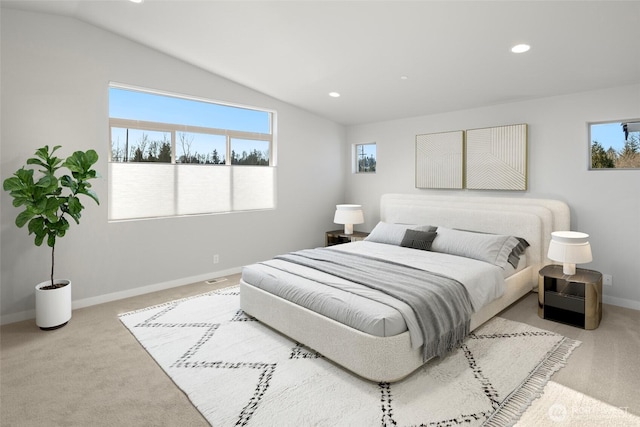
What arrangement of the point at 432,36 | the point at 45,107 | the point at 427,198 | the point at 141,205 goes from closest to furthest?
1. the point at 432,36
2. the point at 45,107
3. the point at 141,205
4. the point at 427,198

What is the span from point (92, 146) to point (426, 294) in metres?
3.72

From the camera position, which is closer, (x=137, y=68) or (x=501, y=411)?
(x=501, y=411)

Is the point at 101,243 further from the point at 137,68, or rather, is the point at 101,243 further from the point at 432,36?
the point at 432,36

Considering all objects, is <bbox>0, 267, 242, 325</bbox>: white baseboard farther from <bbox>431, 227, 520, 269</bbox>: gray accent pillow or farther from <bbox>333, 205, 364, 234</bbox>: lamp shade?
<bbox>431, 227, 520, 269</bbox>: gray accent pillow

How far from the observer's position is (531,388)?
7.70 ft

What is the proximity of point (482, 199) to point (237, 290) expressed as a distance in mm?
3294

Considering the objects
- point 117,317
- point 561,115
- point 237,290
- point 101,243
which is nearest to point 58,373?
point 117,317

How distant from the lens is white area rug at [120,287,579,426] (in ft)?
6.93

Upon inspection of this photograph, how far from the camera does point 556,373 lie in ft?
8.32

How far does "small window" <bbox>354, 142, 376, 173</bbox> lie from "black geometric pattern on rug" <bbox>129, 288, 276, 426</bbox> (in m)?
3.49

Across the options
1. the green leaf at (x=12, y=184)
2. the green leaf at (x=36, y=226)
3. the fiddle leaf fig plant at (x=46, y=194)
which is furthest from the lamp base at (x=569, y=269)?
the green leaf at (x=12, y=184)

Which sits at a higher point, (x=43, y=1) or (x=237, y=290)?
(x=43, y=1)

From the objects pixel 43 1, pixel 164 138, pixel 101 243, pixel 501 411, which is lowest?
pixel 501 411

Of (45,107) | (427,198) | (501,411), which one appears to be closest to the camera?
(501,411)
